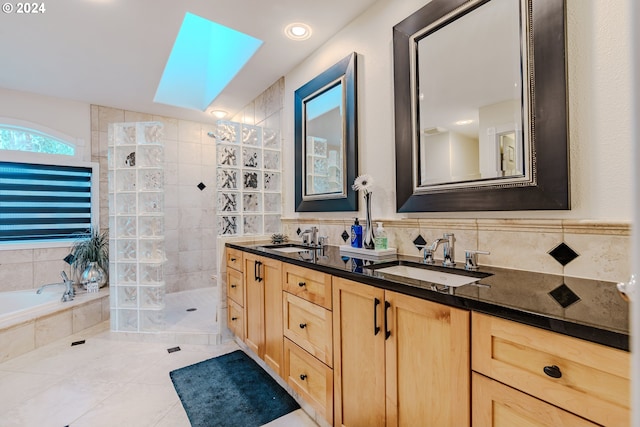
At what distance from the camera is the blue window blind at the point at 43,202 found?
10.5ft

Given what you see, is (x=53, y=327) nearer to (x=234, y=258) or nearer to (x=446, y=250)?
(x=234, y=258)

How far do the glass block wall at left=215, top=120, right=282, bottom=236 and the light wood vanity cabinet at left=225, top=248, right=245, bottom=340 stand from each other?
0.30 m

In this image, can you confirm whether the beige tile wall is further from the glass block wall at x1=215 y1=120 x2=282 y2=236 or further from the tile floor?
the glass block wall at x1=215 y1=120 x2=282 y2=236

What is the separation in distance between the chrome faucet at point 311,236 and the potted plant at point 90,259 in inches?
102

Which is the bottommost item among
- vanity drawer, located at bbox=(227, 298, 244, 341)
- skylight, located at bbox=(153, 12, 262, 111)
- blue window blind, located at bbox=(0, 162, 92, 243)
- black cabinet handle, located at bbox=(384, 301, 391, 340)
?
vanity drawer, located at bbox=(227, 298, 244, 341)

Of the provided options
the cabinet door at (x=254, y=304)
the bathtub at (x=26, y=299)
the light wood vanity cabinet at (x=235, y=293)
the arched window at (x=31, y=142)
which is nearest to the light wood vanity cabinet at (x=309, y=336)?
the cabinet door at (x=254, y=304)

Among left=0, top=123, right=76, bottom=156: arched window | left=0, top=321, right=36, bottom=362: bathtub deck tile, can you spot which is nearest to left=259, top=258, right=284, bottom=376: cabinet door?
left=0, top=321, right=36, bottom=362: bathtub deck tile

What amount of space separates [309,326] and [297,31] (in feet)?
6.81

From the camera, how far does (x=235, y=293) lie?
96.8 inches

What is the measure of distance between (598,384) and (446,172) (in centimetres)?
106

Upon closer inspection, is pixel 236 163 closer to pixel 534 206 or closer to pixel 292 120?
pixel 292 120

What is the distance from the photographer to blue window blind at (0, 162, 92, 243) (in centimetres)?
321

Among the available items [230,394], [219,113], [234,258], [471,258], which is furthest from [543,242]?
[219,113]

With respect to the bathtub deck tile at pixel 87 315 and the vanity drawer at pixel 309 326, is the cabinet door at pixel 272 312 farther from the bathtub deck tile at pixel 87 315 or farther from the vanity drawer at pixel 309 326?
the bathtub deck tile at pixel 87 315
